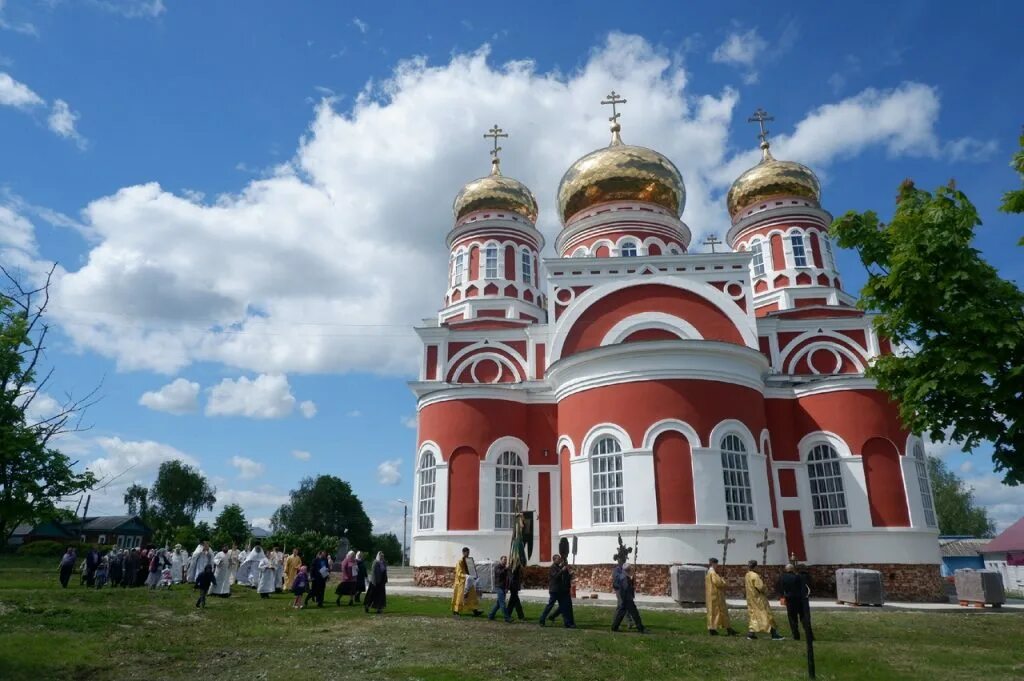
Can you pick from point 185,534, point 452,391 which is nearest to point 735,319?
point 452,391

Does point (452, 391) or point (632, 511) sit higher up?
point (452, 391)

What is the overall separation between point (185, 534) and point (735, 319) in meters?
38.3

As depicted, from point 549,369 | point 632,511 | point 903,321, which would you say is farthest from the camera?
point 549,369

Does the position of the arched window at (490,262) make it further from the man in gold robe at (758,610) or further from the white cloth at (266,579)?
the man in gold robe at (758,610)

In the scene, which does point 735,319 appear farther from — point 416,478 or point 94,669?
point 94,669

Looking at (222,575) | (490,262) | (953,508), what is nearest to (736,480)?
(222,575)

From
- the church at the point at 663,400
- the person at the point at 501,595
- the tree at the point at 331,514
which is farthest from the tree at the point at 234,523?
the person at the point at 501,595

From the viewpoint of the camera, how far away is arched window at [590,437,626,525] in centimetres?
1634

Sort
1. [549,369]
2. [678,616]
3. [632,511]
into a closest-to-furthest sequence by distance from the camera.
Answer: [678,616], [632,511], [549,369]

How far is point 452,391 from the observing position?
65.8ft

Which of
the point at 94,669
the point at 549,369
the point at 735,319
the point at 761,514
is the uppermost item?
the point at 735,319

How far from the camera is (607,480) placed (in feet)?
54.6

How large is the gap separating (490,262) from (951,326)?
18338 mm

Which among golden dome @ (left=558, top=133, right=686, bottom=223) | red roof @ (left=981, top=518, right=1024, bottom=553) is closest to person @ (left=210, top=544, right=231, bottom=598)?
golden dome @ (left=558, top=133, right=686, bottom=223)
